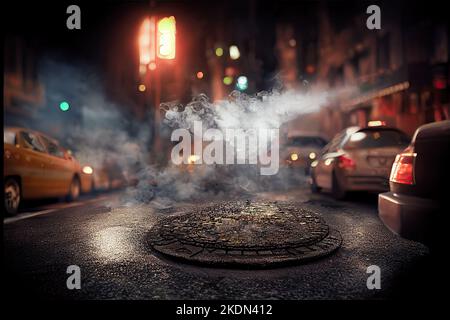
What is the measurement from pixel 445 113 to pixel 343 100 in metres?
12.3

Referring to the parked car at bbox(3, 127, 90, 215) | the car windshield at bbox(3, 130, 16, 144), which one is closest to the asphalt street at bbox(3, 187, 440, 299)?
the parked car at bbox(3, 127, 90, 215)

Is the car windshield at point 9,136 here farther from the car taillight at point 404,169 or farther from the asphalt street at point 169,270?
the car taillight at point 404,169

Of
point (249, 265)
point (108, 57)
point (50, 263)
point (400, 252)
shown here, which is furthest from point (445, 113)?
point (108, 57)

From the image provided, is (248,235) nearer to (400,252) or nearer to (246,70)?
(400,252)

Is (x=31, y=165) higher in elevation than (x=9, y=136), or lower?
lower

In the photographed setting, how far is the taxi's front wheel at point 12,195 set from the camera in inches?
268

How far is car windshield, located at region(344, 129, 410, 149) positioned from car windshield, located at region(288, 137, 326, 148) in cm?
415

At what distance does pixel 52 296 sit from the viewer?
3.14m

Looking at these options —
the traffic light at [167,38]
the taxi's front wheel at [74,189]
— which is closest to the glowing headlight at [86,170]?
the taxi's front wheel at [74,189]

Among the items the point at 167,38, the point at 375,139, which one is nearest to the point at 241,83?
the point at 167,38

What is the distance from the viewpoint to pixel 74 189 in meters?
9.77

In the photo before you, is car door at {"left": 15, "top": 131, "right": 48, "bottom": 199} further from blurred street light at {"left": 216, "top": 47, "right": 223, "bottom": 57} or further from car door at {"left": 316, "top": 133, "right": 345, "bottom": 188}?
blurred street light at {"left": 216, "top": 47, "right": 223, "bottom": 57}

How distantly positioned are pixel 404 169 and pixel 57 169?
7.54m

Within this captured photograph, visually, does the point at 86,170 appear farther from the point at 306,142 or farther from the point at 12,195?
the point at 306,142
